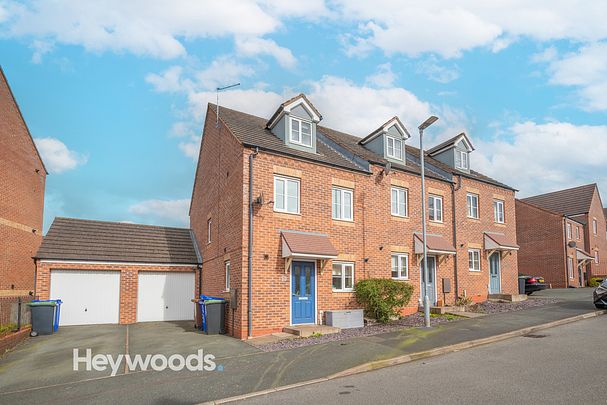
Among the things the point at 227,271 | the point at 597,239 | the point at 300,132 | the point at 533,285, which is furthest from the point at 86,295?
the point at 597,239

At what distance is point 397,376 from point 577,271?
3316 cm

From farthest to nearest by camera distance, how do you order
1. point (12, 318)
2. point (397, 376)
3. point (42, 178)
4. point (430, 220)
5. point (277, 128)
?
point (42, 178) < point (430, 220) < point (277, 128) < point (12, 318) < point (397, 376)

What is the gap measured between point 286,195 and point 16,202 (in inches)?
444

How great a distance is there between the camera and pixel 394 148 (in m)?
20.2

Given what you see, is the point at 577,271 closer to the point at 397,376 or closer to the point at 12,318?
the point at 397,376

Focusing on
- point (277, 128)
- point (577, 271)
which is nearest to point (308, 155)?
point (277, 128)

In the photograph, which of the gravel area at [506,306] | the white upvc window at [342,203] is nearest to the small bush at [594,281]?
the gravel area at [506,306]

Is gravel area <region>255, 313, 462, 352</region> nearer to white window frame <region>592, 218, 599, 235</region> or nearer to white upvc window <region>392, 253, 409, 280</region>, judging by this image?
white upvc window <region>392, 253, 409, 280</region>

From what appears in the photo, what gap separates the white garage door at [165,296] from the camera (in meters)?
20.2

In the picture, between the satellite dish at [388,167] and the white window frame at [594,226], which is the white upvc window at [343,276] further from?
the white window frame at [594,226]

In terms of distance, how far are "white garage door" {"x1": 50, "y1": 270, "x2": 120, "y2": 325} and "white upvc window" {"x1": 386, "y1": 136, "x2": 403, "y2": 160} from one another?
13255 mm

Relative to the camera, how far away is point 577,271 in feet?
117

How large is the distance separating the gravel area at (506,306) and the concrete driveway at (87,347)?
10.8 metres

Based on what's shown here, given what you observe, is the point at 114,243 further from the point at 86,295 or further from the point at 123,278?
the point at 86,295
